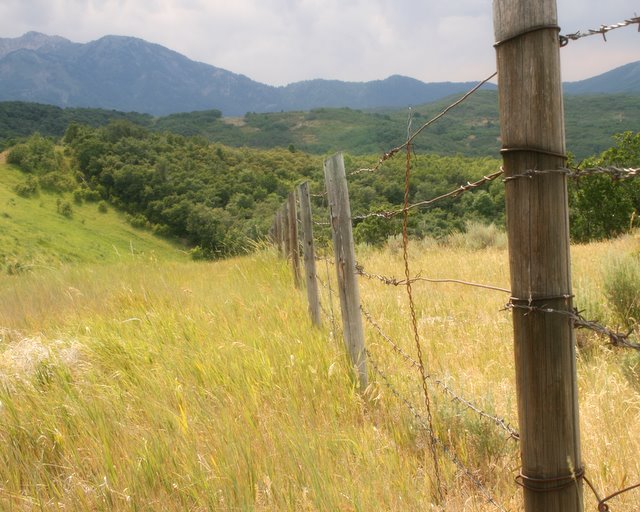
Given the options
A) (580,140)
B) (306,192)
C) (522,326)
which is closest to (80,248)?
(306,192)

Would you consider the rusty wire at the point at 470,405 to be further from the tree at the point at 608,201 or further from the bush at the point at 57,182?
the bush at the point at 57,182

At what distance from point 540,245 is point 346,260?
199 cm

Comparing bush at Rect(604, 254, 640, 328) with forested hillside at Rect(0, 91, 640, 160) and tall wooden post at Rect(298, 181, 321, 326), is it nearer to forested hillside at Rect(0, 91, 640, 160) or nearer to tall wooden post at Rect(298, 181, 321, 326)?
tall wooden post at Rect(298, 181, 321, 326)

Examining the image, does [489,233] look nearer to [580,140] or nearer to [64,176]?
[64,176]

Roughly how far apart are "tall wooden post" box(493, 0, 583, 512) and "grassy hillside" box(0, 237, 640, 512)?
75 cm

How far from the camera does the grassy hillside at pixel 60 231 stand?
46844 millimetres

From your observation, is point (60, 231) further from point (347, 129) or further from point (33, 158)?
point (347, 129)

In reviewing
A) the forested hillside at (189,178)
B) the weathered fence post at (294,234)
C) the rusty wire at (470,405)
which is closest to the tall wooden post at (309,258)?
the rusty wire at (470,405)

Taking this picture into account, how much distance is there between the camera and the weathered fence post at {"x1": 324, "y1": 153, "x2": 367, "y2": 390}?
→ 3287 millimetres

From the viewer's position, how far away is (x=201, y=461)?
2.42 metres

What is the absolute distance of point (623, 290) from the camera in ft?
17.5

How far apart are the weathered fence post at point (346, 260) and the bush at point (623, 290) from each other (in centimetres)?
313

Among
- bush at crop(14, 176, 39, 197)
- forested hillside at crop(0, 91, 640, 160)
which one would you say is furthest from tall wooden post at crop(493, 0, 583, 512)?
forested hillside at crop(0, 91, 640, 160)

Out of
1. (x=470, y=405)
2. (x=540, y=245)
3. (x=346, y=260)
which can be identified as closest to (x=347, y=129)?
(x=346, y=260)
